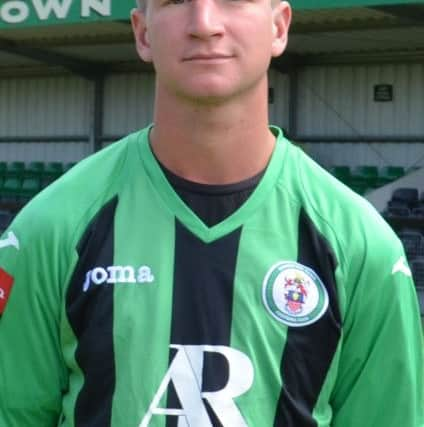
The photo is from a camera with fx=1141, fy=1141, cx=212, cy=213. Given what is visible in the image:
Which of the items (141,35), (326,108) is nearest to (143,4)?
(141,35)

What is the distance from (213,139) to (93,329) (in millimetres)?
346

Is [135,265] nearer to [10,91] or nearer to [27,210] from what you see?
[27,210]

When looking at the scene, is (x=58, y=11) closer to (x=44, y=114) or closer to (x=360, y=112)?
(x=360, y=112)

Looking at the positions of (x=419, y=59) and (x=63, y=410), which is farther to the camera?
(x=419, y=59)

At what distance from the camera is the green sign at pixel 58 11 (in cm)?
1545

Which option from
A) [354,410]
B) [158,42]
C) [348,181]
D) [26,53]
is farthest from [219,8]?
[26,53]

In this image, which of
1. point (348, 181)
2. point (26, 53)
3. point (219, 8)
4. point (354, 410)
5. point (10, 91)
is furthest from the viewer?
point (10, 91)

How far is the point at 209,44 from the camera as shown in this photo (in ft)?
5.48

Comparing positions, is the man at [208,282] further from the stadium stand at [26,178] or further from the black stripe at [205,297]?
the stadium stand at [26,178]

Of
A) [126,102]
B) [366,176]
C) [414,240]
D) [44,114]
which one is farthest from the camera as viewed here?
[44,114]

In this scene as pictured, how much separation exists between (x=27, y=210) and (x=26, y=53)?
713 inches

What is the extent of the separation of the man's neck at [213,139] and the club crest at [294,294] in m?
0.17

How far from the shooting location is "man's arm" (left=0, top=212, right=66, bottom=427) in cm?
177

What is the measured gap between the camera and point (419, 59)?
18078 millimetres
